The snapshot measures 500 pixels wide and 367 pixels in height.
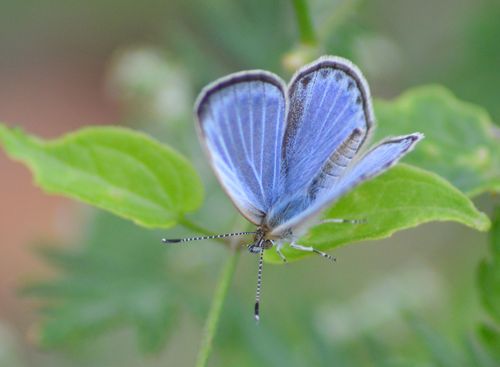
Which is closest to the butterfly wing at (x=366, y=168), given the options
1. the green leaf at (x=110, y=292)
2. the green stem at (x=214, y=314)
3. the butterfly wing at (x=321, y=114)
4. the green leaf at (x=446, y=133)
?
the butterfly wing at (x=321, y=114)

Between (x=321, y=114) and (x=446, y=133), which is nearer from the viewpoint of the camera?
(x=321, y=114)

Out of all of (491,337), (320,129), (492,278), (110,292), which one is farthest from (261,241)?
(110,292)

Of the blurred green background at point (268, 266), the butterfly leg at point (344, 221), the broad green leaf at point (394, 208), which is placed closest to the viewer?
the broad green leaf at point (394, 208)

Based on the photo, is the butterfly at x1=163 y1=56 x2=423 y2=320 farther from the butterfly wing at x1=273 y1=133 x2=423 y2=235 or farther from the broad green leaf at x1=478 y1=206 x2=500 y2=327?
the broad green leaf at x1=478 y1=206 x2=500 y2=327

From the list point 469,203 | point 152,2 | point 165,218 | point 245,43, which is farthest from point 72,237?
point 152,2

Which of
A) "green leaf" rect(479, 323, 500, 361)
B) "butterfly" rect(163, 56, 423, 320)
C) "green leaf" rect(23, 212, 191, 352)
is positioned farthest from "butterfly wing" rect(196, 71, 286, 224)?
"green leaf" rect(23, 212, 191, 352)

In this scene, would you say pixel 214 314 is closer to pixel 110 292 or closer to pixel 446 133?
pixel 446 133

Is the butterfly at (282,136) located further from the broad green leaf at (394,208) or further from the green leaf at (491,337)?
the green leaf at (491,337)
